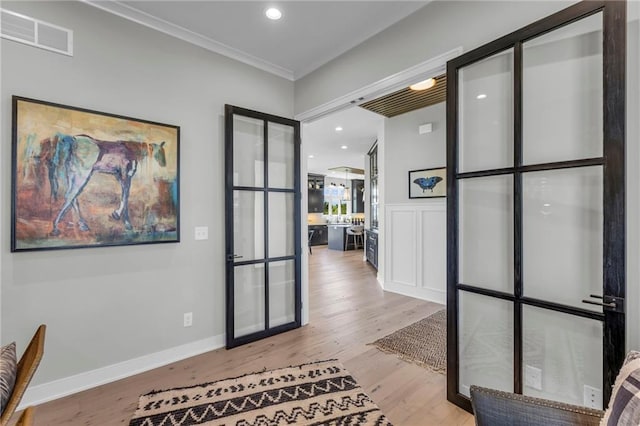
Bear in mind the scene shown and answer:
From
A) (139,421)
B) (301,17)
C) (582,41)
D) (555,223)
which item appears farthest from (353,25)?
(139,421)

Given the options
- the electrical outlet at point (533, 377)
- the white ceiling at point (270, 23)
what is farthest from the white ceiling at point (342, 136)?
the electrical outlet at point (533, 377)

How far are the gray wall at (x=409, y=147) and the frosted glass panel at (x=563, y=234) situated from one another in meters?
2.92

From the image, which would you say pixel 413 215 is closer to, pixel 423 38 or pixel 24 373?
pixel 423 38

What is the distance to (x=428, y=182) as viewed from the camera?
4.68 m

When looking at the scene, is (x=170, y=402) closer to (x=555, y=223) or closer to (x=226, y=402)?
(x=226, y=402)

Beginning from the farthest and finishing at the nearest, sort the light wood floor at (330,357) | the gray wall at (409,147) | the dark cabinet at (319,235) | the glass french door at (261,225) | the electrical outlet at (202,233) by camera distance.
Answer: the dark cabinet at (319,235) → the gray wall at (409,147) → the glass french door at (261,225) → the electrical outlet at (202,233) → the light wood floor at (330,357)

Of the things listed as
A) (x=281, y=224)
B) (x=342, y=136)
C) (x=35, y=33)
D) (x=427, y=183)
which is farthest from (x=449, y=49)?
(x=342, y=136)

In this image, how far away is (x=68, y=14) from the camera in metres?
2.25

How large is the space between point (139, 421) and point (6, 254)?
142cm

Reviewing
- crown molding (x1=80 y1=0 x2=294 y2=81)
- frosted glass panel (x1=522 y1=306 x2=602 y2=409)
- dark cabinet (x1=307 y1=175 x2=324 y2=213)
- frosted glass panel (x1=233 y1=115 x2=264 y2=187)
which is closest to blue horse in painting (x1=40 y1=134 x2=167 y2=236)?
frosted glass panel (x1=233 y1=115 x2=264 y2=187)

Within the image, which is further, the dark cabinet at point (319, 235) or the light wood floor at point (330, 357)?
the dark cabinet at point (319, 235)

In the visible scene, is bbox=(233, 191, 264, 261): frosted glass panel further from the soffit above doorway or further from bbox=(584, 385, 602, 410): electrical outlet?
bbox=(584, 385, 602, 410): electrical outlet

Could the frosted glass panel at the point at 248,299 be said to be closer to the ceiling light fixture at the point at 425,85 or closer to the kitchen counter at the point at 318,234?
the ceiling light fixture at the point at 425,85

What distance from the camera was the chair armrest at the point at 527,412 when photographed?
1.07m
